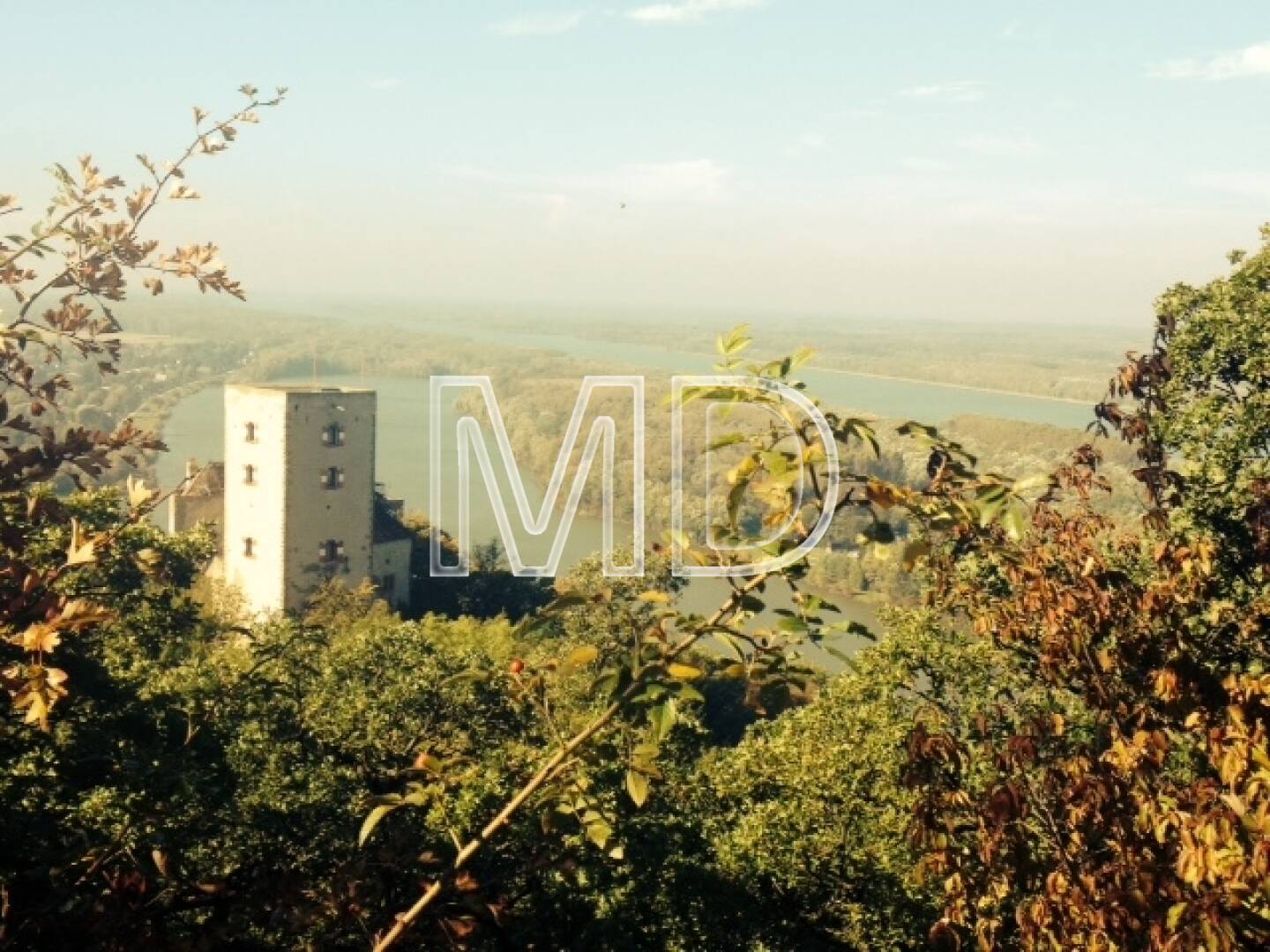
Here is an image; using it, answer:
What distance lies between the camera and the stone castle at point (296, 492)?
94.6ft

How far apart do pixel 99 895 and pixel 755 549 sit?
144 centimetres

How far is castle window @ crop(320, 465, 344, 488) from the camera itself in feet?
96.0

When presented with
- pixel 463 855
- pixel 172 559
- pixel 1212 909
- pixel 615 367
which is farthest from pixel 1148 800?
pixel 615 367

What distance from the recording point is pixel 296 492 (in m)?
29.0

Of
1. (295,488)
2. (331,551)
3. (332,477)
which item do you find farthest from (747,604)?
(331,551)

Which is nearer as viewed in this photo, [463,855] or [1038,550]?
[463,855]

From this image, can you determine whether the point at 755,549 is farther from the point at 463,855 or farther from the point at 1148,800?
the point at 1148,800

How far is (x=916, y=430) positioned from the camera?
83.2 inches

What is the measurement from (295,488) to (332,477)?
935 millimetres

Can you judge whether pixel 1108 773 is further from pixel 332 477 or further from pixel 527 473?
pixel 527 473

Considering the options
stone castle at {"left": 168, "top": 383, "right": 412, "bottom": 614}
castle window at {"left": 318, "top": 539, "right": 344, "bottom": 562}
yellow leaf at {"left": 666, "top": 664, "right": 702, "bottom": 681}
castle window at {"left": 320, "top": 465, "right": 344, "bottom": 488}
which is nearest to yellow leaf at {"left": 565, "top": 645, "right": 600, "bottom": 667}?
yellow leaf at {"left": 666, "top": 664, "right": 702, "bottom": 681}

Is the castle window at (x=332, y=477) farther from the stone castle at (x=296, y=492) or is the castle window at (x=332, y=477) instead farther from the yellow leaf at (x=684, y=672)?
the yellow leaf at (x=684, y=672)

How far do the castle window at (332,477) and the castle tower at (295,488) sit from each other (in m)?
0.02

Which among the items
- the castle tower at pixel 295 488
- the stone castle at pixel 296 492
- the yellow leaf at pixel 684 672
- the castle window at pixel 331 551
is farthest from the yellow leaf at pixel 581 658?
the castle window at pixel 331 551
